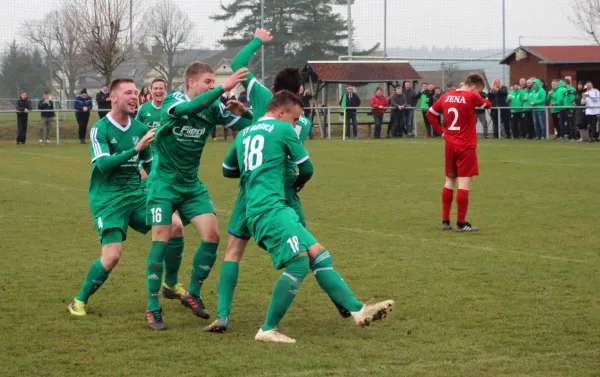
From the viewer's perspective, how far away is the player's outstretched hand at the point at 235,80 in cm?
645

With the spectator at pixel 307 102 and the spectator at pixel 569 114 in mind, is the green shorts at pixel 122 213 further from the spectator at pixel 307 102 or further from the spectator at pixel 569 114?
the spectator at pixel 307 102

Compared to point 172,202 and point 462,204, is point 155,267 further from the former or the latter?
point 462,204

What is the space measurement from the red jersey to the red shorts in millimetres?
63

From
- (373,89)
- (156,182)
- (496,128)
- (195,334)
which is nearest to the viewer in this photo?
(195,334)

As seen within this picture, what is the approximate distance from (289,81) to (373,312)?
6.77ft

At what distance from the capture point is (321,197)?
15367 millimetres

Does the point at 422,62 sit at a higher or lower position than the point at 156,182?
higher

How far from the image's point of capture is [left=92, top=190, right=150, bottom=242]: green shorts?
7363 mm

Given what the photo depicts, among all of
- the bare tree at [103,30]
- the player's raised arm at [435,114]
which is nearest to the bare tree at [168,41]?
the bare tree at [103,30]

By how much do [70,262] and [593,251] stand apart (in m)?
5.52

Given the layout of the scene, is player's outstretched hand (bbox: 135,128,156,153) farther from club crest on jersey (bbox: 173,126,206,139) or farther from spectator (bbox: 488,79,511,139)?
spectator (bbox: 488,79,511,139)

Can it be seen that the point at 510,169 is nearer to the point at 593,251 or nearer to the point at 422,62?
the point at 593,251

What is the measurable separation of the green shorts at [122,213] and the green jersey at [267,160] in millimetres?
1409

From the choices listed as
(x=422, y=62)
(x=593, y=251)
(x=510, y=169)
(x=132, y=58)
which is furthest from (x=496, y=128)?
(x=593, y=251)
